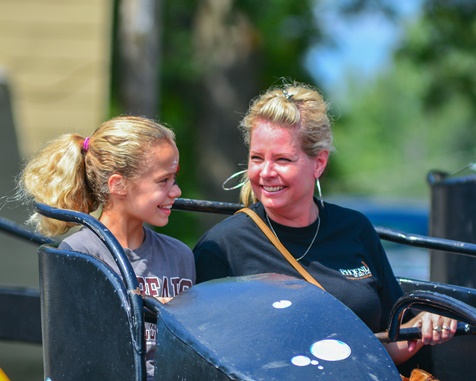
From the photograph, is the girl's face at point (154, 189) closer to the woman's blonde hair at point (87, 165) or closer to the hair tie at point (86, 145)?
the woman's blonde hair at point (87, 165)

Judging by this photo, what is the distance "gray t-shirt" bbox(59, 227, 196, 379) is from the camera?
2.94m

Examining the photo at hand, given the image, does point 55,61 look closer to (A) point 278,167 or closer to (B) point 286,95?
(B) point 286,95

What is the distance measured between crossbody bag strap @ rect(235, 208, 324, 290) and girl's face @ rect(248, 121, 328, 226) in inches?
2.2

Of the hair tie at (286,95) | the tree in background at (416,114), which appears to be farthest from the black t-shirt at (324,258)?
the tree in background at (416,114)

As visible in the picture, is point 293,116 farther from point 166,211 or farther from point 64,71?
point 64,71

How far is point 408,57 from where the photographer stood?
1518cm

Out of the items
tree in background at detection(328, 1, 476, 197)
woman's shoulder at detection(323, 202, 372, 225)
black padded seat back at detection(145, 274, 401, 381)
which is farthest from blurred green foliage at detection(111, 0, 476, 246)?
black padded seat back at detection(145, 274, 401, 381)

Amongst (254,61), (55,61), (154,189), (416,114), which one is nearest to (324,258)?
(154,189)

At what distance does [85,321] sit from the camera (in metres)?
2.71

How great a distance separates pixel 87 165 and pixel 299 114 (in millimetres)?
710

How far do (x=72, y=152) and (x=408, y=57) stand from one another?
1258 centimetres

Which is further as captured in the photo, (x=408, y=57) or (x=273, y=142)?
(x=408, y=57)

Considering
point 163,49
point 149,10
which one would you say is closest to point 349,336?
point 149,10

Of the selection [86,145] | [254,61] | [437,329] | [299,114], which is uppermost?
[299,114]
